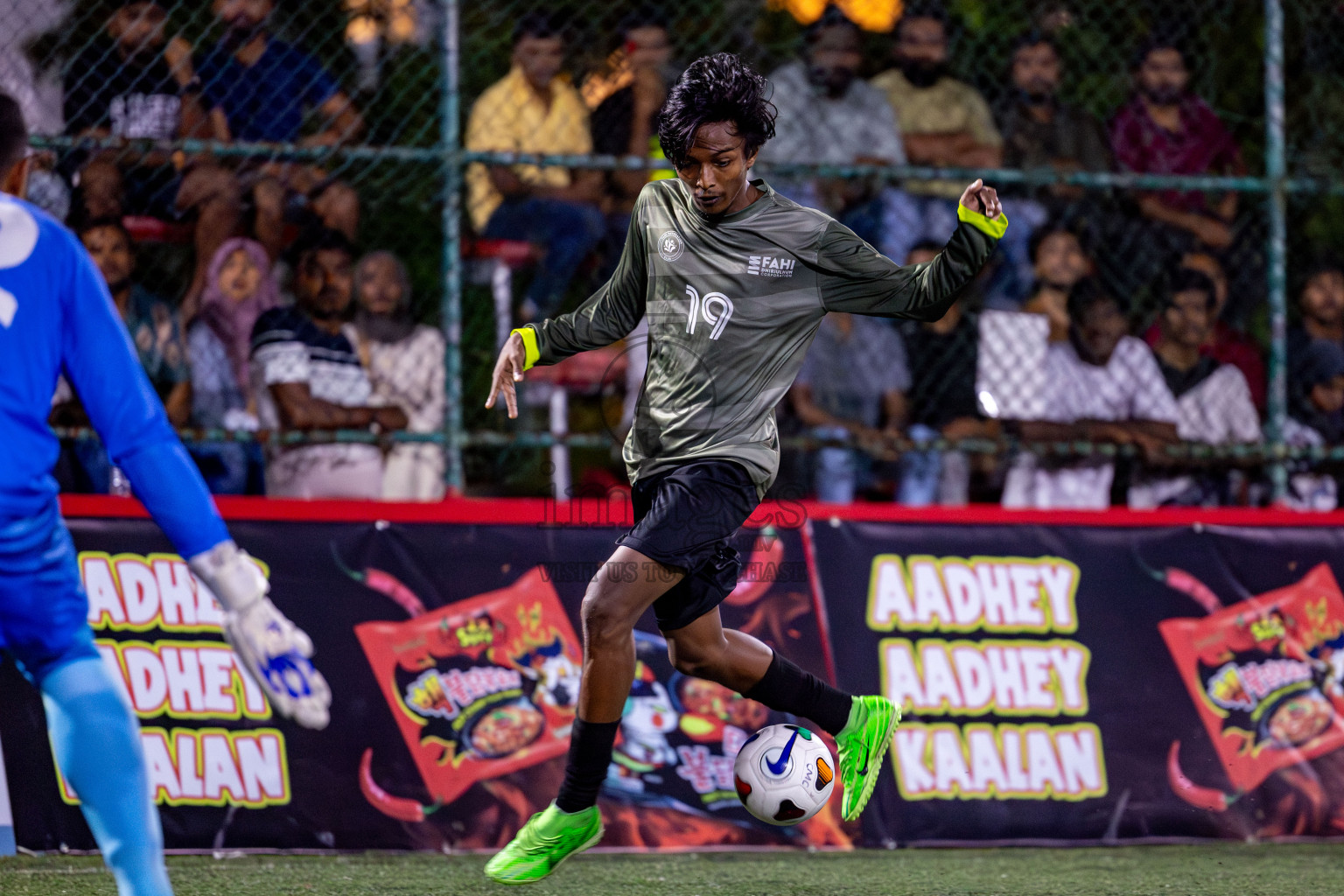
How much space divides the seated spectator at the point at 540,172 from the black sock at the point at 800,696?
236 centimetres

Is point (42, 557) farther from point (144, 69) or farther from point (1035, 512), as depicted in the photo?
point (1035, 512)

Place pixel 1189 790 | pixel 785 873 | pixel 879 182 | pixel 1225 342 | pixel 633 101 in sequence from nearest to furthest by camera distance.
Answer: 1. pixel 785 873
2. pixel 1189 790
3. pixel 879 182
4. pixel 633 101
5. pixel 1225 342

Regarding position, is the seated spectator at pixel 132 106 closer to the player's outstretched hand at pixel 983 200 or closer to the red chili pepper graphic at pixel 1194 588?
the player's outstretched hand at pixel 983 200

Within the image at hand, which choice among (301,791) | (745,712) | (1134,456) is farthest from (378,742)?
(1134,456)

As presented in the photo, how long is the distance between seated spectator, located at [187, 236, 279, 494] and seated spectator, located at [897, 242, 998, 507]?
9.06 feet

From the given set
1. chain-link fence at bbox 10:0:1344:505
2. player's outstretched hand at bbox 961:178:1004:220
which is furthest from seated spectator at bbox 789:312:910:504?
player's outstretched hand at bbox 961:178:1004:220

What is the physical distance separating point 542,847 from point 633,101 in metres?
3.55

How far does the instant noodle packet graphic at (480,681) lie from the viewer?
552cm

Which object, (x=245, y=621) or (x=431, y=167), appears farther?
(x=431, y=167)

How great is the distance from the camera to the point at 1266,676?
235 inches

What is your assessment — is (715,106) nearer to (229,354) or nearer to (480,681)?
(480,681)

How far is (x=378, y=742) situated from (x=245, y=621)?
9.08ft

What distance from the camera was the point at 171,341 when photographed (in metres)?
5.89

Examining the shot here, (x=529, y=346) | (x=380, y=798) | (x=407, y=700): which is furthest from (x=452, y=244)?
(x=380, y=798)
